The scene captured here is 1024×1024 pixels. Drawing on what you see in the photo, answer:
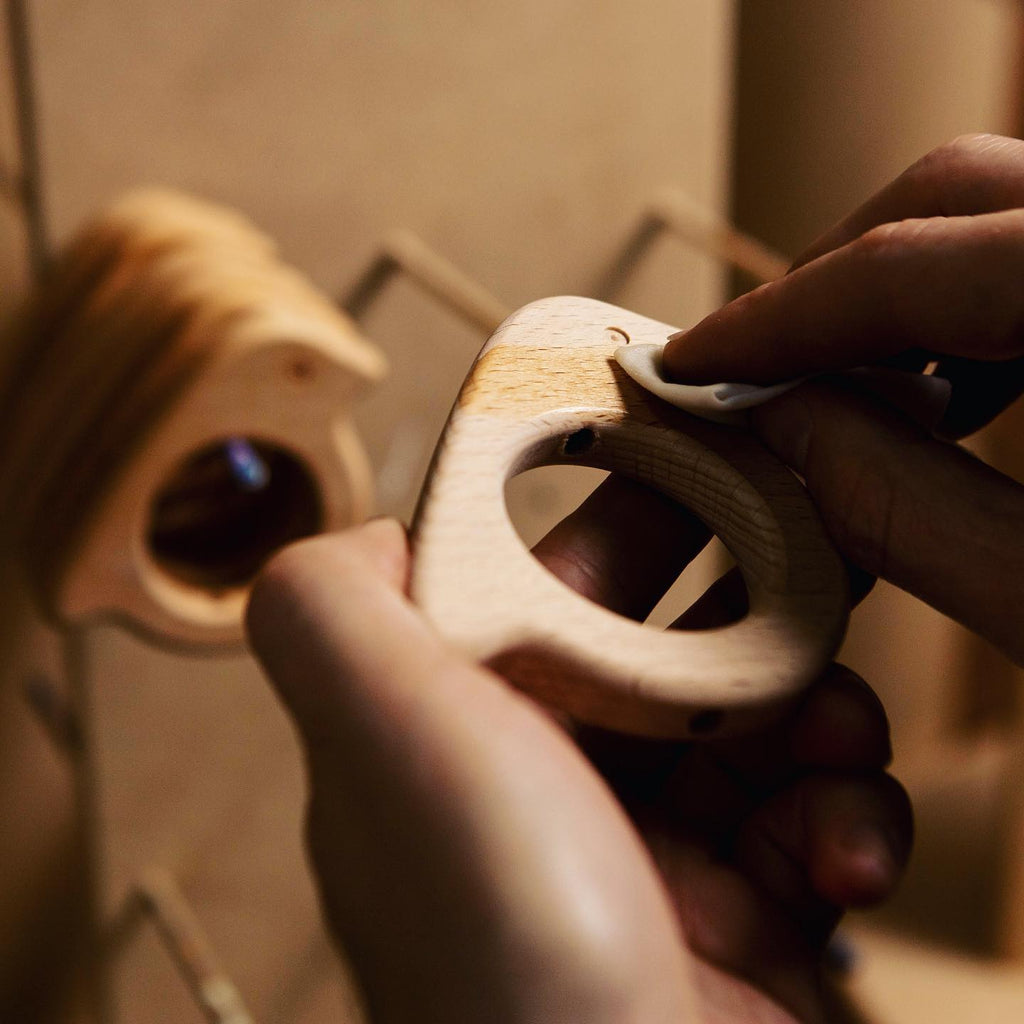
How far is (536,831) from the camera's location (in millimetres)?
225

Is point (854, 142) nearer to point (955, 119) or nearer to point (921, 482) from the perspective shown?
point (955, 119)

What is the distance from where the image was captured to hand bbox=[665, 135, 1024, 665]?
1.03 ft

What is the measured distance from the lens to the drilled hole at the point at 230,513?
721 mm

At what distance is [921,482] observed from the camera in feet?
1.15

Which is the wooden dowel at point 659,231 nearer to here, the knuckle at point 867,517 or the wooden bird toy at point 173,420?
the wooden bird toy at point 173,420

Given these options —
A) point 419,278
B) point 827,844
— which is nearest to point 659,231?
point 419,278

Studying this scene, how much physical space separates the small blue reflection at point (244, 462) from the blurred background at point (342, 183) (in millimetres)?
83

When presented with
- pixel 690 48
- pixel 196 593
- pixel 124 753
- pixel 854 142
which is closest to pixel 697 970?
pixel 196 593

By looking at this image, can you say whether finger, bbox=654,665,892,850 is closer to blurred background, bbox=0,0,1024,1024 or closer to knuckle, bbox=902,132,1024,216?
knuckle, bbox=902,132,1024,216

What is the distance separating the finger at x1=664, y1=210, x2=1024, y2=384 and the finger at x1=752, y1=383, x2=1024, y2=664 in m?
0.02

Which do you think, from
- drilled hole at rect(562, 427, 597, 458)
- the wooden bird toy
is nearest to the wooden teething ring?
drilled hole at rect(562, 427, 597, 458)

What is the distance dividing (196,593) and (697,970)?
0.47 meters

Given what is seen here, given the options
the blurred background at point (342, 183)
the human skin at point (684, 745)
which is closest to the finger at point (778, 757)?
the human skin at point (684, 745)

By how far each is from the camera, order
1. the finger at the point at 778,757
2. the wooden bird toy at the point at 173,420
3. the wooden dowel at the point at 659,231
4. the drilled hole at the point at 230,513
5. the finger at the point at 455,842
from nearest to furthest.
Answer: the finger at the point at 455,842, the finger at the point at 778,757, the wooden bird toy at the point at 173,420, the drilled hole at the point at 230,513, the wooden dowel at the point at 659,231
